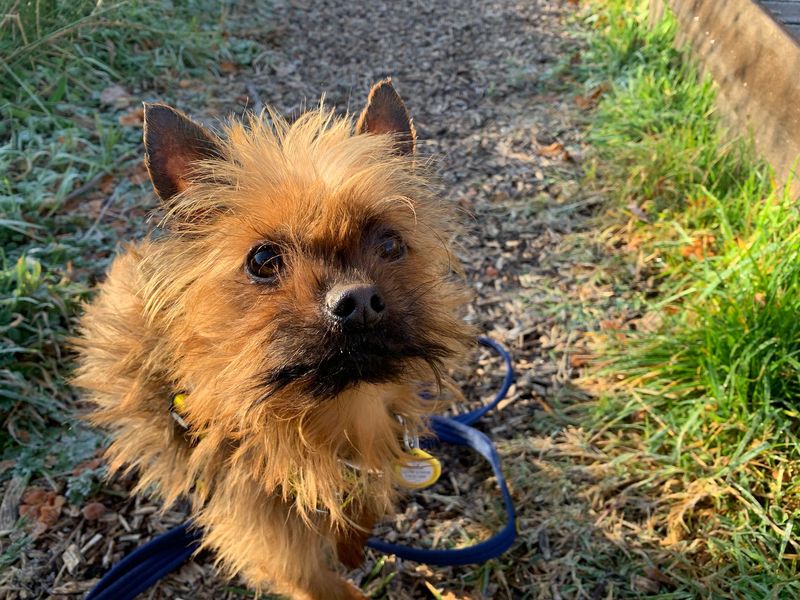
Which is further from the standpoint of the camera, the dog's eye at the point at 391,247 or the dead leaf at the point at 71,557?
the dead leaf at the point at 71,557

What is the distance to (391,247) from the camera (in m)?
1.85

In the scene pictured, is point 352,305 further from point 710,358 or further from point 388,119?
point 710,358

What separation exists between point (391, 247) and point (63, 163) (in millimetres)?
3051

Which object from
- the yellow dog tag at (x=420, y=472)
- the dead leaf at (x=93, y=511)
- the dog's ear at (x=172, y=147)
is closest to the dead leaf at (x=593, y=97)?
the yellow dog tag at (x=420, y=472)

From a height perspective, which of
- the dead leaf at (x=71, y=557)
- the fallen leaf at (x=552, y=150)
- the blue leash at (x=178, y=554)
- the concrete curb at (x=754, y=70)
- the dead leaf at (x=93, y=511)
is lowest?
the dead leaf at (x=71, y=557)

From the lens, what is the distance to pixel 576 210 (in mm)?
4145

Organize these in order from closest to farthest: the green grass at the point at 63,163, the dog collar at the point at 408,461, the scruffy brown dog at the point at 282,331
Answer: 1. the scruffy brown dog at the point at 282,331
2. the dog collar at the point at 408,461
3. the green grass at the point at 63,163

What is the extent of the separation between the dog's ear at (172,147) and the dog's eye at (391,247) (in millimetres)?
595

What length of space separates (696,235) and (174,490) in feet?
9.71

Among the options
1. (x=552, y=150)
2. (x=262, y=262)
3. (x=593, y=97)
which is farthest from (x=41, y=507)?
Answer: (x=593, y=97)

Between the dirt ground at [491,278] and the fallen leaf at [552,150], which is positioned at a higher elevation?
the fallen leaf at [552,150]

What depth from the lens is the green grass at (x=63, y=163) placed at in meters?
2.83

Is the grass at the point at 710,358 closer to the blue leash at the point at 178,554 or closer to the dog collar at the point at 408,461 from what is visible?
the blue leash at the point at 178,554

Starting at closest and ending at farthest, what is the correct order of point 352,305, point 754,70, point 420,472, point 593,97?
point 352,305 < point 420,472 < point 754,70 < point 593,97
